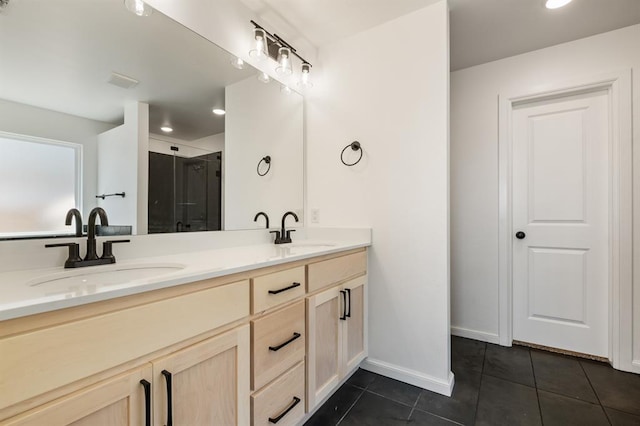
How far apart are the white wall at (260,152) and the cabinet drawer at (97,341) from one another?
84 cm

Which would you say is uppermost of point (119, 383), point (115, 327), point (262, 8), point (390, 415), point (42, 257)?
point (262, 8)

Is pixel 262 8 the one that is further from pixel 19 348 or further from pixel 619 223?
pixel 619 223

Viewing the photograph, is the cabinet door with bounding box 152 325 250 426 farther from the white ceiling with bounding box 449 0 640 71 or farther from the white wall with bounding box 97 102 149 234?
the white ceiling with bounding box 449 0 640 71

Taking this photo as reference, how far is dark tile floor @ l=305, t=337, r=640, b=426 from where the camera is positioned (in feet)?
4.83

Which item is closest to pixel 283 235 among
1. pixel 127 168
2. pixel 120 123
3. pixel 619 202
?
pixel 127 168

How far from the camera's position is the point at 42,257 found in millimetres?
1011

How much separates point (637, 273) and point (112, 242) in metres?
3.11

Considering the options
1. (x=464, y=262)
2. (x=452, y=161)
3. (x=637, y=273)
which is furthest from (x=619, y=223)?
(x=452, y=161)

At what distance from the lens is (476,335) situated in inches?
95.4

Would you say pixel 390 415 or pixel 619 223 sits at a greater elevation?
pixel 619 223

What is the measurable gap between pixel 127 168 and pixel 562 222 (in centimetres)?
294

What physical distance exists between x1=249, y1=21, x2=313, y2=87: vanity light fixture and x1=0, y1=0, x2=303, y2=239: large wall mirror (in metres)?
0.14

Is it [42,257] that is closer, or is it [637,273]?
[42,257]

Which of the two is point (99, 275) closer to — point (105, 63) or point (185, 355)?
point (185, 355)
